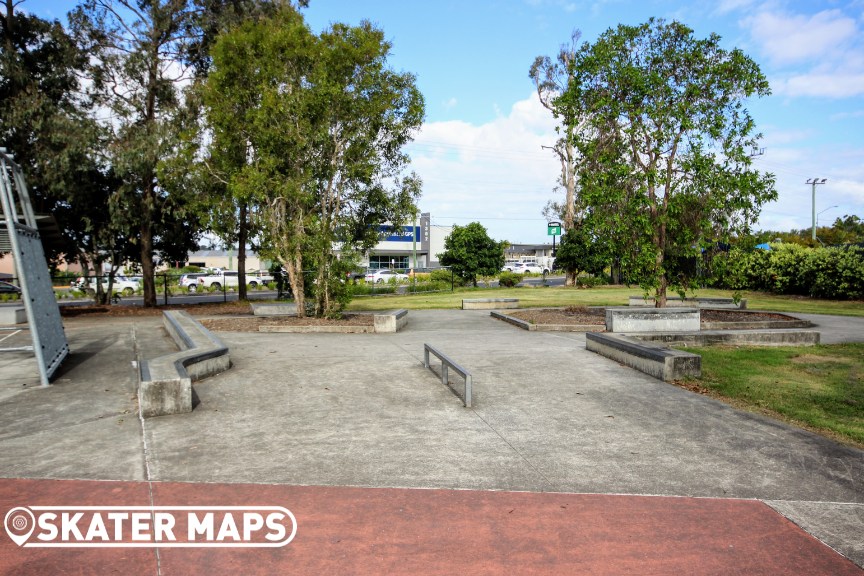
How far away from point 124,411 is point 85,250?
22.2m

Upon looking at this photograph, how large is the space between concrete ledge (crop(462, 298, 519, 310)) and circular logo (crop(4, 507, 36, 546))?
64.0 ft

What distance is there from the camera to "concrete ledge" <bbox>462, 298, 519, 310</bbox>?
23156 mm

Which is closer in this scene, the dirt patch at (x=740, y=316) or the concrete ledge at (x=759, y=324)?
the concrete ledge at (x=759, y=324)

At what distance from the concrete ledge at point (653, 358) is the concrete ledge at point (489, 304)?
11.8 metres

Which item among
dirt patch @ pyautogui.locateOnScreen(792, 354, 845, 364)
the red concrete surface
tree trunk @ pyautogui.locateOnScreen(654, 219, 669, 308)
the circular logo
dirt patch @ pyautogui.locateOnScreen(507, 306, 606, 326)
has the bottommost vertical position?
dirt patch @ pyautogui.locateOnScreen(792, 354, 845, 364)

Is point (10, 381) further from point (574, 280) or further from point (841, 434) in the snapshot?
point (574, 280)

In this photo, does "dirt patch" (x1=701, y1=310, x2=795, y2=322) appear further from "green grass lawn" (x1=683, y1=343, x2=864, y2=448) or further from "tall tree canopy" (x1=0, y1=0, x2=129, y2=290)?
"tall tree canopy" (x1=0, y1=0, x2=129, y2=290)

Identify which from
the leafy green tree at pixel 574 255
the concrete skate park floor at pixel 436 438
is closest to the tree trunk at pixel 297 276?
the concrete skate park floor at pixel 436 438

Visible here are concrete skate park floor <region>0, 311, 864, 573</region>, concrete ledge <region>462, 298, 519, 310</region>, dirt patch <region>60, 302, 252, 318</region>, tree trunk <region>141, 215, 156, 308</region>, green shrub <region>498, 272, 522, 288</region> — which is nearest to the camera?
concrete skate park floor <region>0, 311, 864, 573</region>

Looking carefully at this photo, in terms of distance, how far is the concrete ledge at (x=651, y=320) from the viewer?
1416 cm

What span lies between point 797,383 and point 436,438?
5.84m

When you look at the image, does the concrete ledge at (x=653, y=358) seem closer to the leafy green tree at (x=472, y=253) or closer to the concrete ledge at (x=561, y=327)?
the concrete ledge at (x=561, y=327)

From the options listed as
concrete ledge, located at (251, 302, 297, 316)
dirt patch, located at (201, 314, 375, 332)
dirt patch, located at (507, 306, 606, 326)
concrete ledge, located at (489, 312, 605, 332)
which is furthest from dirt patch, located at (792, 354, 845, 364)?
concrete ledge, located at (251, 302, 297, 316)

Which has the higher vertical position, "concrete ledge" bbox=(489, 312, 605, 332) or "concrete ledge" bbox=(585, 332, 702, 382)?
"concrete ledge" bbox=(585, 332, 702, 382)
